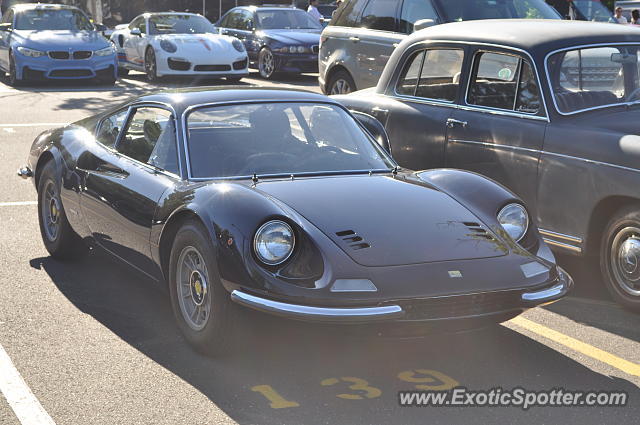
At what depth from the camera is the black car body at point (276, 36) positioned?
69.0ft

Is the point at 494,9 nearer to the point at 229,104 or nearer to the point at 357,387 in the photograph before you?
the point at 229,104

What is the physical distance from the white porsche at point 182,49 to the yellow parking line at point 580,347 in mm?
14613

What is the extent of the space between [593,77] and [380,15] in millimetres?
6328

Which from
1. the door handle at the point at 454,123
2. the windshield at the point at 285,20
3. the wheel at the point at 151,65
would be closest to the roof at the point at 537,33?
the door handle at the point at 454,123

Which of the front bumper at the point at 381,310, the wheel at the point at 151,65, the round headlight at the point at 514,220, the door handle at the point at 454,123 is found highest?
the door handle at the point at 454,123

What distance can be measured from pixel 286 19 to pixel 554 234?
16.5m

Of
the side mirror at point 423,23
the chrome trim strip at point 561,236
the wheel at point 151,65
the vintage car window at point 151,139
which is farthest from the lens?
the wheel at point 151,65

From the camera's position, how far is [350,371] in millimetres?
5133

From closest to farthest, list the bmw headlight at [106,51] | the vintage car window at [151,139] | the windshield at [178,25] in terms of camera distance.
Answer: the vintage car window at [151,139]
the bmw headlight at [106,51]
the windshield at [178,25]

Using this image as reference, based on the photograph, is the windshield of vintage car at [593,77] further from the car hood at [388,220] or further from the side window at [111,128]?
the side window at [111,128]

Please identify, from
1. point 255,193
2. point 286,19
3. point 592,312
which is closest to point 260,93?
point 255,193

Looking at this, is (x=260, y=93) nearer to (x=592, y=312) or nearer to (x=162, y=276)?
(x=162, y=276)

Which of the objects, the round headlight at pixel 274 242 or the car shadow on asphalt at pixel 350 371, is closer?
the car shadow on asphalt at pixel 350 371

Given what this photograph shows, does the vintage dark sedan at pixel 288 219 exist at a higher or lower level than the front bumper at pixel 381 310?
higher
